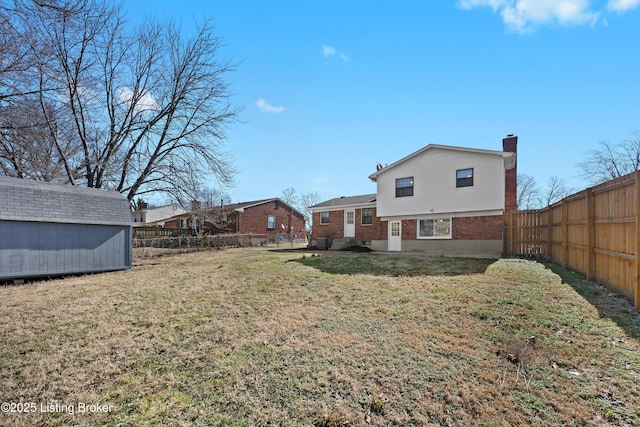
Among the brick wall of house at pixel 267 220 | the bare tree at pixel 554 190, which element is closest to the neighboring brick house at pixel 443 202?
the brick wall of house at pixel 267 220

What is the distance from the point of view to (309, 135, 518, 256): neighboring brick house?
1458cm

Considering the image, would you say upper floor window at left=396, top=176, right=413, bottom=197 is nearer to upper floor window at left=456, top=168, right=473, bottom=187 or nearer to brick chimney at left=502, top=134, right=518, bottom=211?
upper floor window at left=456, top=168, right=473, bottom=187

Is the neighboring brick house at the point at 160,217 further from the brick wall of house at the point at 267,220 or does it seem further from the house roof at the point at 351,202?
the house roof at the point at 351,202

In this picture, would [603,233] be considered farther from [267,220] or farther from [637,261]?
[267,220]

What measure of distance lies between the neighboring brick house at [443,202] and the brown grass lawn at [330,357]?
27.8 feet

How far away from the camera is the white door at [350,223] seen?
2044cm

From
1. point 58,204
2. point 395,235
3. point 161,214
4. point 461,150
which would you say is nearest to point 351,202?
point 395,235

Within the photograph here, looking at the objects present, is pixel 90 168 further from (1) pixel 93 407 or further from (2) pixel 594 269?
(2) pixel 594 269

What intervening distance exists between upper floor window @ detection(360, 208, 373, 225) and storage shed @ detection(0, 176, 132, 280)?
13309 mm

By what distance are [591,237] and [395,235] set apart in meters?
11.5

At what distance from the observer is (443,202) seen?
621 inches

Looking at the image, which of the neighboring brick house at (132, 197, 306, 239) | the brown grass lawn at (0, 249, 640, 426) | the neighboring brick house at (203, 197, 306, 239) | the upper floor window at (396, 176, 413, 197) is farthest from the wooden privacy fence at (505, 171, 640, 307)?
the neighboring brick house at (203, 197, 306, 239)

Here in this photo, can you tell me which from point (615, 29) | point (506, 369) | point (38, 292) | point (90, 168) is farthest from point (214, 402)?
point (90, 168)

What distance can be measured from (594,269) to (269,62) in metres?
12.0
